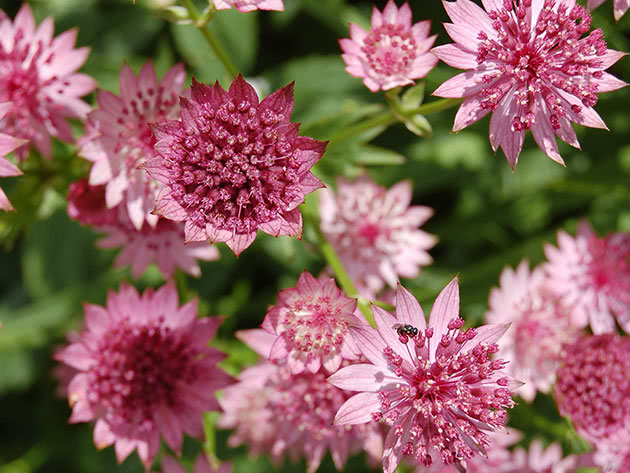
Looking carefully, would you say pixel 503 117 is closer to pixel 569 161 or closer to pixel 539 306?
pixel 539 306

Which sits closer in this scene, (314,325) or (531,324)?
(314,325)

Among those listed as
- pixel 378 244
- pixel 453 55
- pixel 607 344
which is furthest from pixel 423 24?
pixel 607 344

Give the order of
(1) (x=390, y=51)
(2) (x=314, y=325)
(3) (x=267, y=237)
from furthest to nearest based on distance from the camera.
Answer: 1. (3) (x=267, y=237)
2. (1) (x=390, y=51)
3. (2) (x=314, y=325)

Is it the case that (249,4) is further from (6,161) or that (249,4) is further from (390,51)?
(6,161)

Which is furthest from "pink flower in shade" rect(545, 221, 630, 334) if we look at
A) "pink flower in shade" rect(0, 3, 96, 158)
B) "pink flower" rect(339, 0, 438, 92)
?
"pink flower in shade" rect(0, 3, 96, 158)

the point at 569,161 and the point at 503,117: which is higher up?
the point at 503,117

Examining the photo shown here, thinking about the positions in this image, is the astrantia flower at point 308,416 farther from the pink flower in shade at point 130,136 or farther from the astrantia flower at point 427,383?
the pink flower in shade at point 130,136

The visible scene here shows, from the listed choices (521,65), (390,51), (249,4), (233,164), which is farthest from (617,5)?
(233,164)
